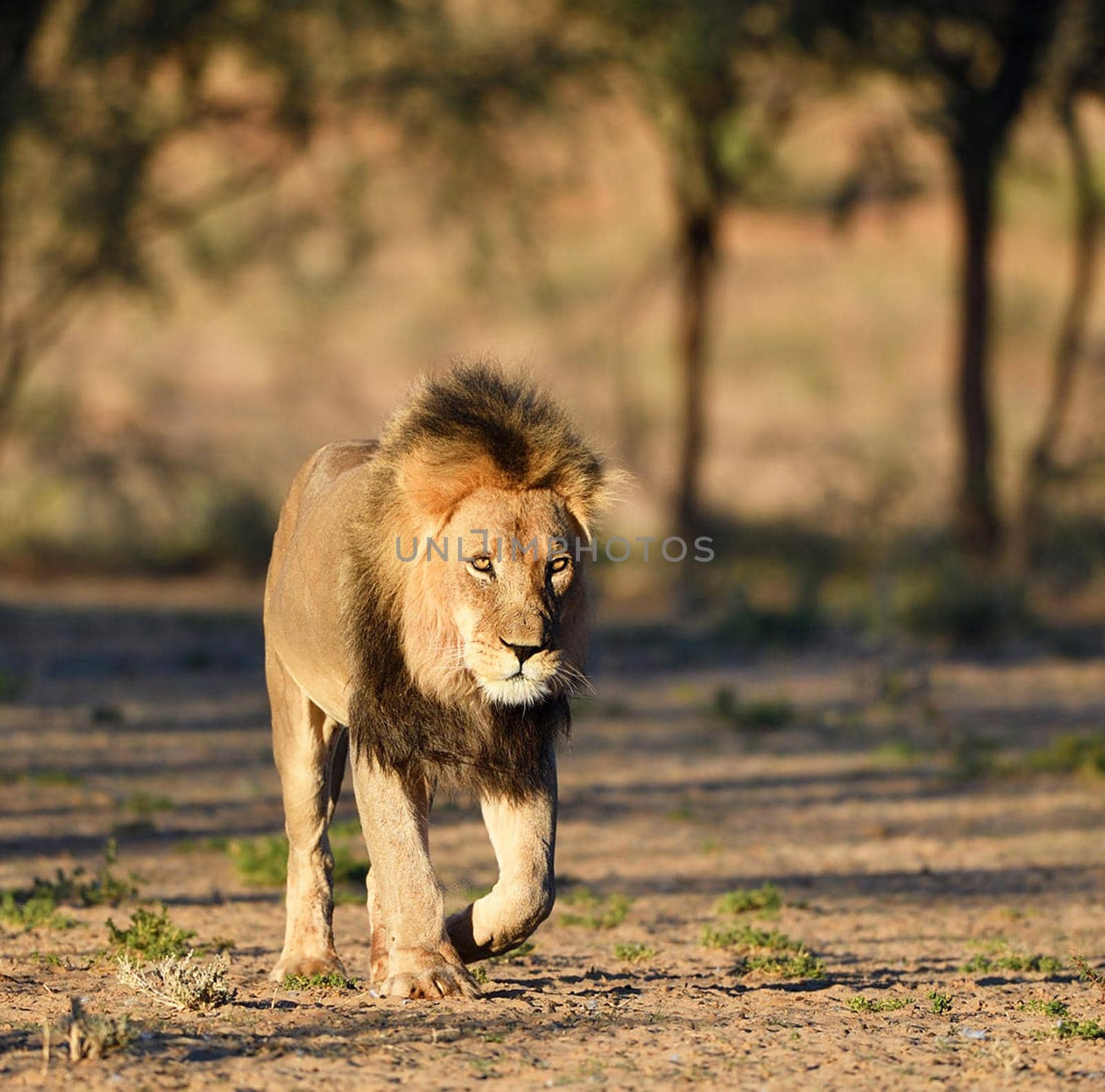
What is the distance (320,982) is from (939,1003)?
180 cm

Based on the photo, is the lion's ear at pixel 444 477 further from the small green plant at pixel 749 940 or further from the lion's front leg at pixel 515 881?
the small green plant at pixel 749 940

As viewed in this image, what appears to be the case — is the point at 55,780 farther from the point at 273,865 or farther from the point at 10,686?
the point at 10,686

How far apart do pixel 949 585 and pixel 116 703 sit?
6.80 meters

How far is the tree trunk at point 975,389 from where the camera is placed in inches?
688

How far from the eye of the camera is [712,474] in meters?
27.9

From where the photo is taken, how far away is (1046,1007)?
5246 millimetres

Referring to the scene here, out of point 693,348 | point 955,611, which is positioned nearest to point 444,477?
point 955,611

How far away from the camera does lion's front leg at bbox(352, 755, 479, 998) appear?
4.95 m

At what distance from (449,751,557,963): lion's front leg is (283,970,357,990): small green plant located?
0.41 metres

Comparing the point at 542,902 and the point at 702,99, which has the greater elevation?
the point at 702,99

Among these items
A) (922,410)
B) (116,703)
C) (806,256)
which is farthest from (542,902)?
(806,256)

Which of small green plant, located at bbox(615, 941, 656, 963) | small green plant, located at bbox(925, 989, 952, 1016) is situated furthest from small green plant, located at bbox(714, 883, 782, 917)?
small green plant, located at bbox(925, 989, 952, 1016)

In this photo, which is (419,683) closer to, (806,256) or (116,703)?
(116,703)

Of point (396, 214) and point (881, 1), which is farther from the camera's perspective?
point (396, 214)
